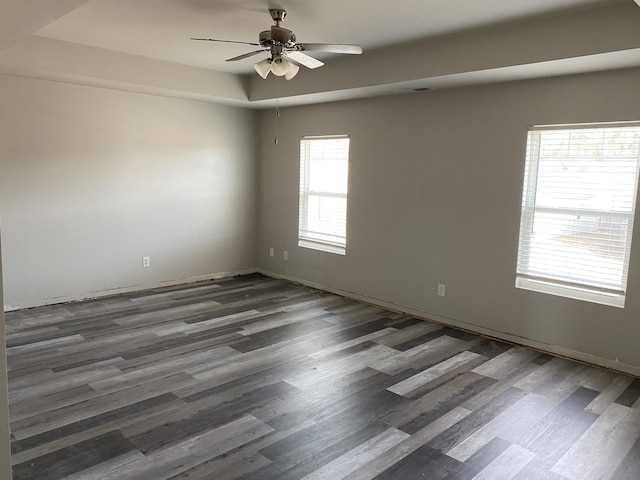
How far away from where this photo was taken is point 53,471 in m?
2.38

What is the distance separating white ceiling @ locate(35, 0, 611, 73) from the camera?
330 cm

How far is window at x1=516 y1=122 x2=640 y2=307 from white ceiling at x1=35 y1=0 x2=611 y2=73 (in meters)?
1.13

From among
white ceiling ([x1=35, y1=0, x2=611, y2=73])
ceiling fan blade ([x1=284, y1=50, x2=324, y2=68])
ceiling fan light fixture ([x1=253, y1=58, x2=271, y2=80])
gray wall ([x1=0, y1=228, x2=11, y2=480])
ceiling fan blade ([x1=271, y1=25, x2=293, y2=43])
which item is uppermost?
white ceiling ([x1=35, y1=0, x2=611, y2=73])

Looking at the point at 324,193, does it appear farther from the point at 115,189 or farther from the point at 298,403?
the point at 298,403

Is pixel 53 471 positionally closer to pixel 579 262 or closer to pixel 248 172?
pixel 579 262

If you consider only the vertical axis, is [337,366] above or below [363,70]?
below

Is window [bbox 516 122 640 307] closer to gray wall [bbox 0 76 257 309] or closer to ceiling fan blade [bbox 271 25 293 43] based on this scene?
ceiling fan blade [bbox 271 25 293 43]

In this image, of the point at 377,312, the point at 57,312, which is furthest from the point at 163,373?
the point at 377,312

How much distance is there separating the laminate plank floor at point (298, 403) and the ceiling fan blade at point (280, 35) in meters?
2.43

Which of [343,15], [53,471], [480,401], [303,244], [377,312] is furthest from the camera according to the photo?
[303,244]

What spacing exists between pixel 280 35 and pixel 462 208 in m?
2.41

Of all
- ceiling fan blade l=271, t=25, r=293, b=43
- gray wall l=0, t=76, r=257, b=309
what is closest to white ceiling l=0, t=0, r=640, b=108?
ceiling fan blade l=271, t=25, r=293, b=43

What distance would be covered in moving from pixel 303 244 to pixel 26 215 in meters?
3.20

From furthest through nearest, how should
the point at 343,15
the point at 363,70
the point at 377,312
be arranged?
the point at 377,312 → the point at 363,70 → the point at 343,15
